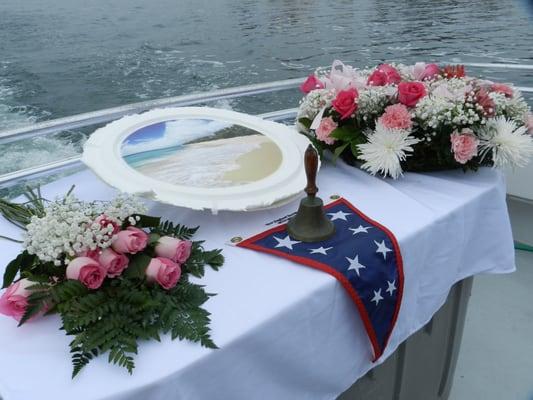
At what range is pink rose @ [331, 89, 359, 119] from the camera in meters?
1.01

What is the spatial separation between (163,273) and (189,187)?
25cm

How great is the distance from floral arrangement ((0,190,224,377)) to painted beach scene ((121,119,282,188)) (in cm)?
22

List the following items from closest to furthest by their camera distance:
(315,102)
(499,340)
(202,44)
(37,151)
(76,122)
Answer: (315,102) → (76,122) → (499,340) → (37,151) → (202,44)

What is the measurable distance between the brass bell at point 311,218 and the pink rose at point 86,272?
0.32 m

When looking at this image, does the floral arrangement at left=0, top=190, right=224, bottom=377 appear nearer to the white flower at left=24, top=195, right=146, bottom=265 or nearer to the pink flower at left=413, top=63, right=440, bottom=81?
the white flower at left=24, top=195, right=146, bottom=265

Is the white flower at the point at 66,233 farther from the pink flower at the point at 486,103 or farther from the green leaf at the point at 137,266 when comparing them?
the pink flower at the point at 486,103

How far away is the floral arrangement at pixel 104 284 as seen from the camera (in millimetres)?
588

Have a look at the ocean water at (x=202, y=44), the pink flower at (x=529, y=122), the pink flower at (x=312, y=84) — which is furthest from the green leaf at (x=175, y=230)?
the ocean water at (x=202, y=44)

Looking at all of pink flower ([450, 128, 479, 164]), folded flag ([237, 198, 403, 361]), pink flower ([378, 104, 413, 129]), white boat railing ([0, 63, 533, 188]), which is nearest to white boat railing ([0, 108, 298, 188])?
white boat railing ([0, 63, 533, 188])

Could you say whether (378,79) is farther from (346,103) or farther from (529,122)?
(529,122)

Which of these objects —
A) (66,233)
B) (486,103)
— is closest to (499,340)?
(486,103)

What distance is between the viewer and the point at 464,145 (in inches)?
38.0

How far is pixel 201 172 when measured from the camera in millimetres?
927

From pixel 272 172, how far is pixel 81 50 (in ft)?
33.7
